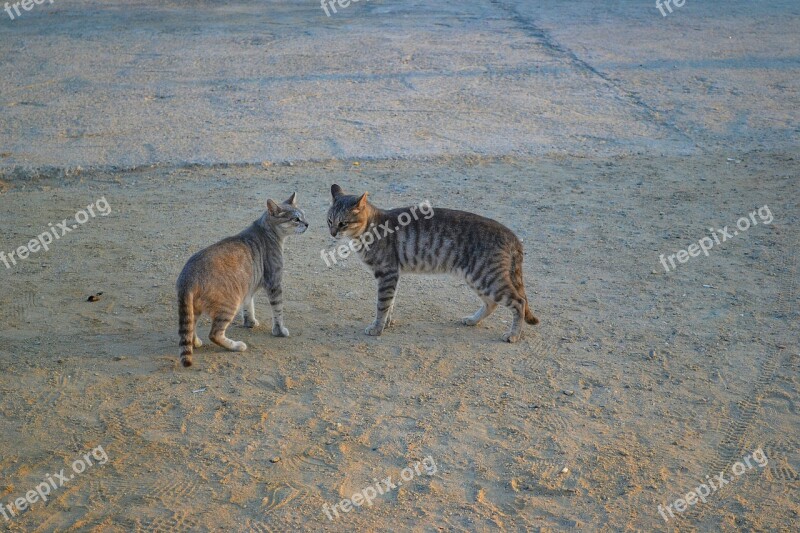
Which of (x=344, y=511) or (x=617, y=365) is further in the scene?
(x=617, y=365)

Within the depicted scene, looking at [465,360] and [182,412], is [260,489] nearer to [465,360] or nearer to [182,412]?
[182,412]

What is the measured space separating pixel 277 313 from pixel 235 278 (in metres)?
0.56

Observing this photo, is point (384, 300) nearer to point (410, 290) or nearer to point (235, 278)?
point (410, 290)

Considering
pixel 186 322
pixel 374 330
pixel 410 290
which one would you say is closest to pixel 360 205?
pixel 374 330

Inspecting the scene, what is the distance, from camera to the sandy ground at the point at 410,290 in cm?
499

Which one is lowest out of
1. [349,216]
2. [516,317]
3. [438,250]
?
[516,317]

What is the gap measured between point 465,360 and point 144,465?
2459 mm

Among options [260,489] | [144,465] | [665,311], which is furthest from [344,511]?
[665,311]

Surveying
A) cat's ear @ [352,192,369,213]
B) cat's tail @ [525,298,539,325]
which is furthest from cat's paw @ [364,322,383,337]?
cat's tail @ [525,298,539,325]

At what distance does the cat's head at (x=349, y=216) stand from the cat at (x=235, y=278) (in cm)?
32

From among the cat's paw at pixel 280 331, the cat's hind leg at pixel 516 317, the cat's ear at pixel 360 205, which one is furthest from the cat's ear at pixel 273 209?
the cat's hind leg at pixel 516 317

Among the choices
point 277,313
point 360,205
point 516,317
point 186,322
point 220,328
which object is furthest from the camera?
point 360,205

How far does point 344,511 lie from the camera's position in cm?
476

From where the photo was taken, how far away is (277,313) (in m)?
6.75
